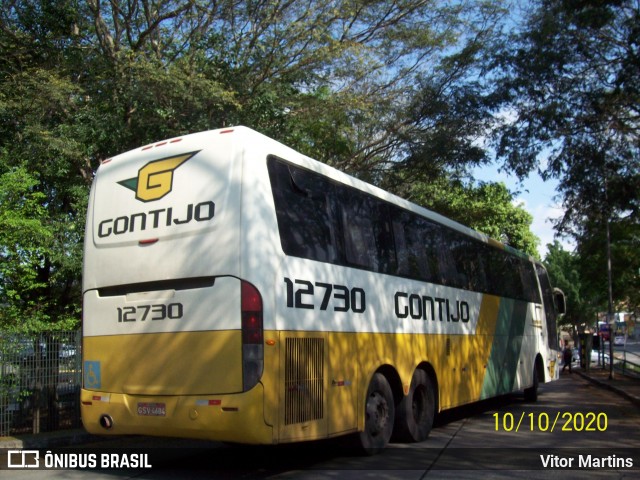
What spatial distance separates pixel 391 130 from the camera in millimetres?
17766

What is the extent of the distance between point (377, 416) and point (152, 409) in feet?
10.0

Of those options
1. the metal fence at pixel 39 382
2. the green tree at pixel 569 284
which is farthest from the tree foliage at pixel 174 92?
the green tree at pixel 569 284

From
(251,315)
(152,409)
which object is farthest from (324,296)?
(152,409)

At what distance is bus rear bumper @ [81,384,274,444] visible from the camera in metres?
6.22

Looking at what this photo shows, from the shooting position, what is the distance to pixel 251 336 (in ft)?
20.8

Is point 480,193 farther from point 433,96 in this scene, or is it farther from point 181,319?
point 181,319

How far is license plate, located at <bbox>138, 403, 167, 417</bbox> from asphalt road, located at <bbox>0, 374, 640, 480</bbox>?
982 mm

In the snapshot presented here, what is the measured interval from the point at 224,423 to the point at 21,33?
1118 centimetres

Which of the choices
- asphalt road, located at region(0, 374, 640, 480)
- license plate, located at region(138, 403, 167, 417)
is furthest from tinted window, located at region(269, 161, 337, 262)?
asphalt road, located at region(0, 374, 640, 480)

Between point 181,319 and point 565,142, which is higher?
point 565,142

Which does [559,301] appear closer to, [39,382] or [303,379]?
Answer: [303,379]

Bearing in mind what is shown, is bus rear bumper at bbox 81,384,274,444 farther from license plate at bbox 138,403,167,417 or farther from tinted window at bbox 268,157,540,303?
tinted window at bbox 268,157,540,303

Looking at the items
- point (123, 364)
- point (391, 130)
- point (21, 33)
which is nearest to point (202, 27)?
point (21, 33)

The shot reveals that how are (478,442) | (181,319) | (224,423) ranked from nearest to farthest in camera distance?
(224,423), (181,319), (478,442)
